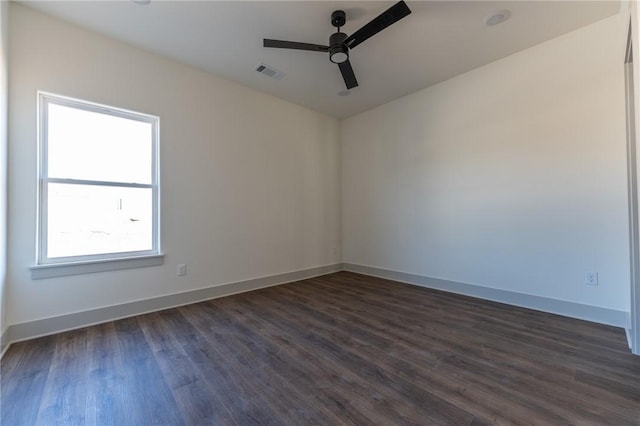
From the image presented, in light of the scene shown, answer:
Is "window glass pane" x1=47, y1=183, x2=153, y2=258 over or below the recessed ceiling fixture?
below

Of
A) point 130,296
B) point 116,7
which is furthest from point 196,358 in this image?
point 116,7

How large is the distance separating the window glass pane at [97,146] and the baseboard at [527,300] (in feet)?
12.5

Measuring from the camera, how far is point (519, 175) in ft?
9.85

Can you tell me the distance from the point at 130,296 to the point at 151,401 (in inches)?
64.8

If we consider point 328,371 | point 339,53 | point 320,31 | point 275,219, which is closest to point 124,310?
point 275,219

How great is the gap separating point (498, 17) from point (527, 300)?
2.93 m

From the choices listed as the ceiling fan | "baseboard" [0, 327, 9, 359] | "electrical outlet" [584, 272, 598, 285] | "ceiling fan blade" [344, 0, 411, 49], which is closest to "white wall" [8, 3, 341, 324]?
"baseboard" [0, 327, 9, 359]

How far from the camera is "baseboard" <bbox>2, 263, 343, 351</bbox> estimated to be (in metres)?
2.24

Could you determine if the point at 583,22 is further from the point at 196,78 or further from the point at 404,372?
the point at 196,78

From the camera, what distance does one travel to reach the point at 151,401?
1521 mm

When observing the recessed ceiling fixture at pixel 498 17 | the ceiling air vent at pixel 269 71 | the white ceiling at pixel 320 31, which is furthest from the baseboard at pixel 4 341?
the recessed ceiling fixture at pixel 498 17

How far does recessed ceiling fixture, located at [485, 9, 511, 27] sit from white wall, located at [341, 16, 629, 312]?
0.74m

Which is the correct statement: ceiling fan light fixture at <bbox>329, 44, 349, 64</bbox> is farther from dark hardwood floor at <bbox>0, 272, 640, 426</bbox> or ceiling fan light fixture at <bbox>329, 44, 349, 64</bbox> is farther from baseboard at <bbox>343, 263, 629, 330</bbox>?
baseboard at <bbox>343, 263, 629, 330</bbox>

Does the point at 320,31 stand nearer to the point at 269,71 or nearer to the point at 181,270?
the point at 269,71
